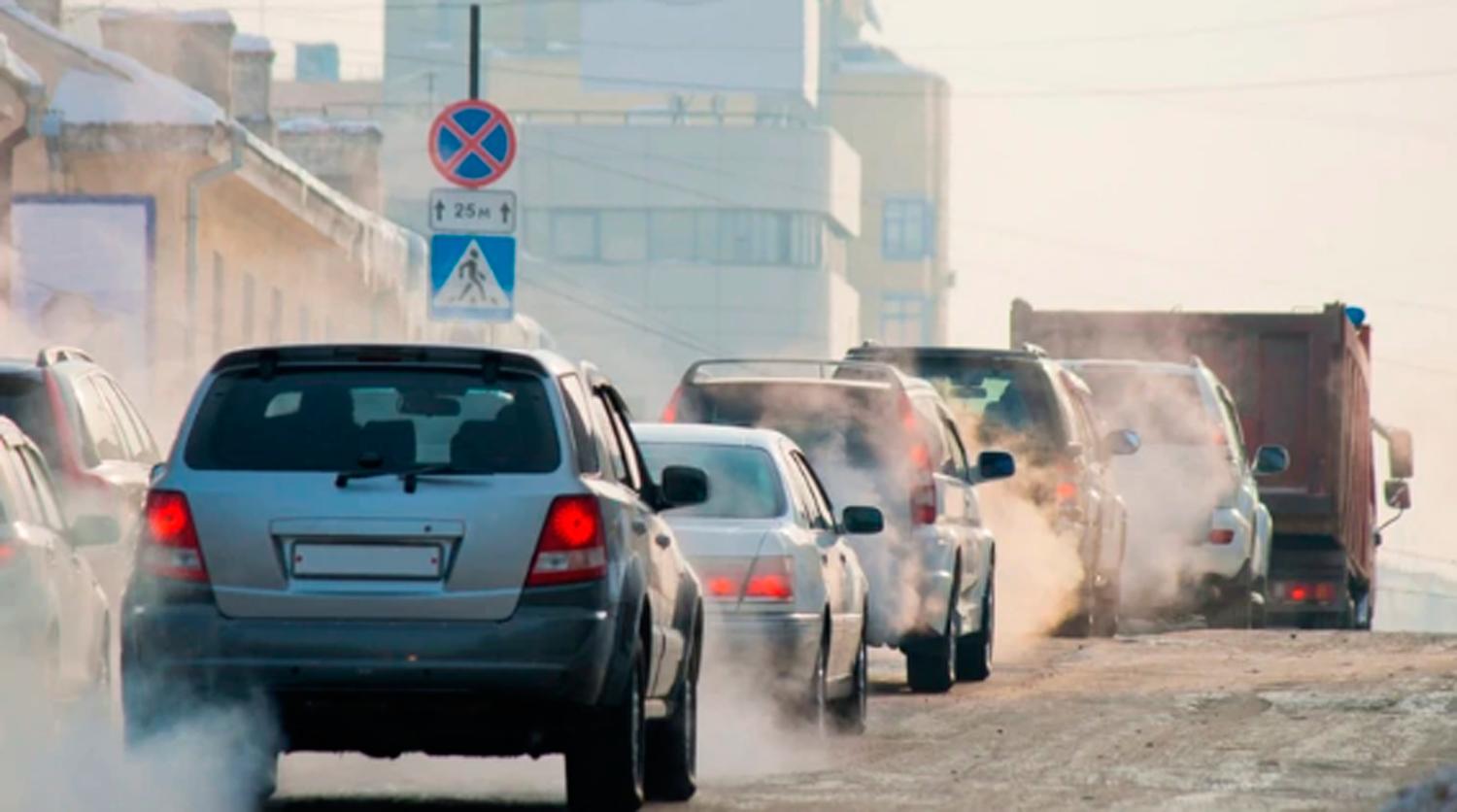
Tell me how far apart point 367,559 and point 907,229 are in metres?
152

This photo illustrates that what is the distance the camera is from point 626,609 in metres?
12.3

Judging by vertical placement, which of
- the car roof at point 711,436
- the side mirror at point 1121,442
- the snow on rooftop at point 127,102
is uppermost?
the snow on rooftop at point 127,102

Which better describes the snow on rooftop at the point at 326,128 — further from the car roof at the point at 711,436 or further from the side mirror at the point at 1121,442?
the car roof at the point at 711,436

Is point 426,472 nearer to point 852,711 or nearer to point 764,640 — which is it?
point 764,640

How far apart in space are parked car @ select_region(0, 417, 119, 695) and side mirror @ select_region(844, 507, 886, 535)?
13.4 ft

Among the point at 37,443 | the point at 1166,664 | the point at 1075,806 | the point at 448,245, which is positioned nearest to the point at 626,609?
the point at 1075,806

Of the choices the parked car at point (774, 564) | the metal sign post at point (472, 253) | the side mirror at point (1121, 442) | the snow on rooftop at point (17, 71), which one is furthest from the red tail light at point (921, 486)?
the snow on rooftop at point (17, 71)

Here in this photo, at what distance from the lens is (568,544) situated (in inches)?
471

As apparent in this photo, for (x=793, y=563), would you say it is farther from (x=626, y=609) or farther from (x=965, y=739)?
(x=626, y=609)

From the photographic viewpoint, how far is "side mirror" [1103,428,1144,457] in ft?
93.8

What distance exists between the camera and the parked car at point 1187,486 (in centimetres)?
3017

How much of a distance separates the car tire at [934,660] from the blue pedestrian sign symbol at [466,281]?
7.28 metres

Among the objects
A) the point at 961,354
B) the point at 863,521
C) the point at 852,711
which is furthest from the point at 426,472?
the point at 961,354

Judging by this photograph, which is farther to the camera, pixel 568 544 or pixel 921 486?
pixel 921 486
